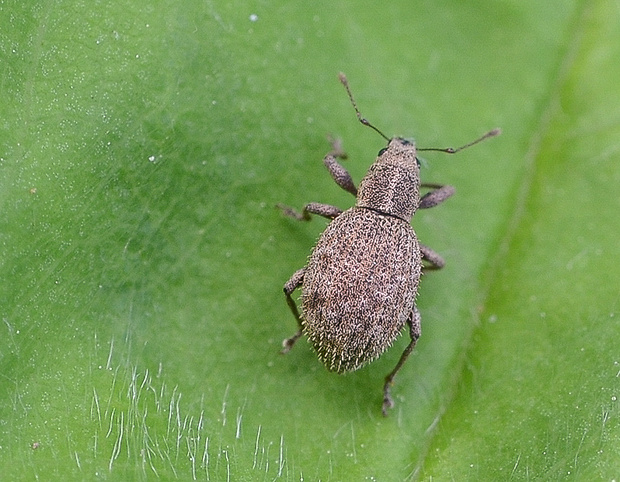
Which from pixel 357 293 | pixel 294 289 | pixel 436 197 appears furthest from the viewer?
pixel 436 197

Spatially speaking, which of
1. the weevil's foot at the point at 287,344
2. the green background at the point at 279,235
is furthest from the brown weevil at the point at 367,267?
the green background at the point at 279,235

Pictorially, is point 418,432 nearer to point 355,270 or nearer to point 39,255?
point 355,270

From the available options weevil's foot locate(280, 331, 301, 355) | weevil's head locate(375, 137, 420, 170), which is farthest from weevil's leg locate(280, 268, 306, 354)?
weevil's head locate(375, 137, 420, 170)

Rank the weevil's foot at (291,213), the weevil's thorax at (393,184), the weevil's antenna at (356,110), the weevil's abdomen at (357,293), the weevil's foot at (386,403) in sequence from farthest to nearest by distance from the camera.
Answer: the weevil's thorax at (393,184), the weevil's antenna at (356,110), the weevil's foot at (291,213), the weevil's foot at (386,403), the weevil's abdomen at (357,293)

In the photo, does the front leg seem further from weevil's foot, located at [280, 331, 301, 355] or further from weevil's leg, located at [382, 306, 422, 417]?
weevil's foot, located at [280, 331, 301, 355]

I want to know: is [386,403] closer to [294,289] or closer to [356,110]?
[294,289]

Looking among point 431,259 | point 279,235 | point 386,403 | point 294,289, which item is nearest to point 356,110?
point 279,235

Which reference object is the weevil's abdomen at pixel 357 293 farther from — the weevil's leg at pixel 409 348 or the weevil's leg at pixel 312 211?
the weevil's leg at pixel 312 211

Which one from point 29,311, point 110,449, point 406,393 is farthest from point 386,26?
point 110,449
